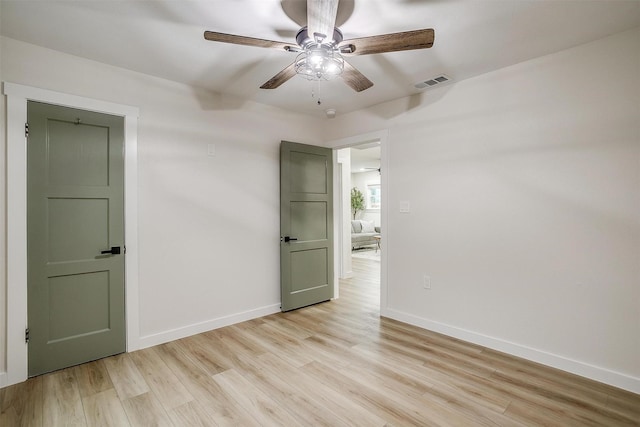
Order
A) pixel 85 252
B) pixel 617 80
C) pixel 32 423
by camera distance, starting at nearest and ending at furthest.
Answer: pixel 32 423 < pixel 617 80 < pixel 85 252

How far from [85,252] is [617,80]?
439 cm

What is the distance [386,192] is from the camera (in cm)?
367

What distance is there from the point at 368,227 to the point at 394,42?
8.56 metres

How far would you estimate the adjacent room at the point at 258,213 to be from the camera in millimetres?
2023

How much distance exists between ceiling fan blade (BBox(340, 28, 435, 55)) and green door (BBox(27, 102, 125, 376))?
7.29ft

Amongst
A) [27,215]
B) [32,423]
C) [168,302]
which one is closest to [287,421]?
[32,423]

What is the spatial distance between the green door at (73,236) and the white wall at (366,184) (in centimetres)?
873

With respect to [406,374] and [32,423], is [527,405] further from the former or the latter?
[32,423]

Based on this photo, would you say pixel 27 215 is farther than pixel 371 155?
No

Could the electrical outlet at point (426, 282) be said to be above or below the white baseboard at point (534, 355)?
above

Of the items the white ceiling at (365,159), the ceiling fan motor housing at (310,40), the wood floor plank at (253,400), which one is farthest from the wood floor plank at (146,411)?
the white ceiling at (365,159)

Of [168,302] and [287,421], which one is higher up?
[168,302]

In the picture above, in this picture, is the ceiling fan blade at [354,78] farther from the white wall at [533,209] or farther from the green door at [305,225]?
the green door at [305,225]

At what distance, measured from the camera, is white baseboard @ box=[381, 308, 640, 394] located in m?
2.22
